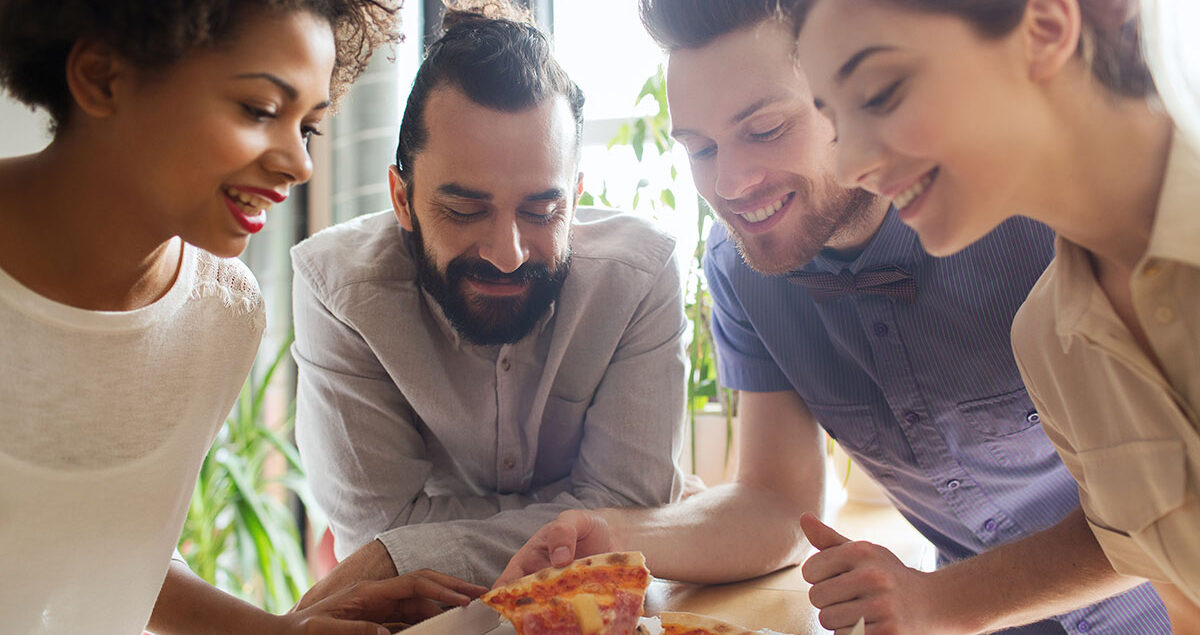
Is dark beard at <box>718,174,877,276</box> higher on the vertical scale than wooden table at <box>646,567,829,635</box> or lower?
higher

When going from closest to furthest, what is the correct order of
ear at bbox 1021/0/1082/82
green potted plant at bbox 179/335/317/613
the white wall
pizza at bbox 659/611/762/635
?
1. ear at bbox 1021/0/1082/82
2. pizza at bbox 659/611/762/635
3. the white wall
4. green potted plant at bbox 179/335/317/613

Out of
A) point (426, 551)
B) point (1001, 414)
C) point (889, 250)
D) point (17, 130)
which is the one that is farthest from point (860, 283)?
point (17, 130)

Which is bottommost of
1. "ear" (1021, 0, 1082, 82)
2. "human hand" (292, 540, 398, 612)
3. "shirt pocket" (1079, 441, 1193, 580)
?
"human hand" (292, 540, 398, 612)

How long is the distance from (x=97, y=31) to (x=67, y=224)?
24cm

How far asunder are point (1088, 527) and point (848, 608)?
1.15ft

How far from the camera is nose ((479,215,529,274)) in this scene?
1645 millimetres

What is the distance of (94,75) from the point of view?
103 cm

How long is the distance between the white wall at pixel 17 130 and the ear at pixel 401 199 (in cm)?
69

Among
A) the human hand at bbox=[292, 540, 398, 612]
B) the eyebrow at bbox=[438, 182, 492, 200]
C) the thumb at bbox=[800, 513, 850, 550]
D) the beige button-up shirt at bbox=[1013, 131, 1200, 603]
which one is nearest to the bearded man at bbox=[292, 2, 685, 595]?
the eyebrow at bbox=[438, 182, 492, 200]

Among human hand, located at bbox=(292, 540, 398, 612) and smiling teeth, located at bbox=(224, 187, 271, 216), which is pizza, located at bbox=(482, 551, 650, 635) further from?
A: smiling teeth, located at bbox=(224, 187, 271, 216)

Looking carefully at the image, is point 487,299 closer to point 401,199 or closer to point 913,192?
point 401,199

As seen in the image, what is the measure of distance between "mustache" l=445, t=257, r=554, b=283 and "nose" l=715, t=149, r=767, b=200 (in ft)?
1.24

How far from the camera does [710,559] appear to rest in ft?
5.33

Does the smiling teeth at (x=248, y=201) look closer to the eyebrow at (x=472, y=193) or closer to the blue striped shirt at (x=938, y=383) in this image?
the eyebrow at (x=472, y=193)
